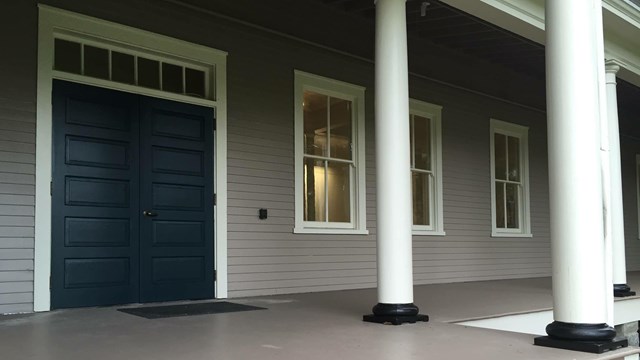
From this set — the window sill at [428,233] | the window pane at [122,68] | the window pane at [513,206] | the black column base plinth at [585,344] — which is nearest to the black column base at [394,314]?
the black column base plinth at [585,344]

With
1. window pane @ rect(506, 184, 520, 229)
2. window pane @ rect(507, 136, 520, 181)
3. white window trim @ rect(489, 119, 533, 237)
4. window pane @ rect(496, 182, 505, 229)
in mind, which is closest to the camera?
window pane @ rect(496, 182, 505, 229)

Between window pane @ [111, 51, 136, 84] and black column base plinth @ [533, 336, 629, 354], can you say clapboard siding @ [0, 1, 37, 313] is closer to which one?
window pane @ [111, 51, 136, 84]

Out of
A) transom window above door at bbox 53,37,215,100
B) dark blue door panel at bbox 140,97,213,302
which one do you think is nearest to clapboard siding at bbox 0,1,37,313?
transom window above door at bbox 53,37,215,100

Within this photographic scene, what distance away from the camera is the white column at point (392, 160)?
15.9 feet

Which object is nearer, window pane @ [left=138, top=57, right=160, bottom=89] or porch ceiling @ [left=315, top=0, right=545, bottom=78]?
window pane @ [left=138, top=57, right=160, bottom=89]

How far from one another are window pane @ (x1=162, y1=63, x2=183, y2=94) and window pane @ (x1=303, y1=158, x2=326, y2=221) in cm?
185

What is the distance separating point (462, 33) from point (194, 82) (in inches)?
154

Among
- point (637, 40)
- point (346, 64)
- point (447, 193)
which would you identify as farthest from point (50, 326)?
point (637, 40)

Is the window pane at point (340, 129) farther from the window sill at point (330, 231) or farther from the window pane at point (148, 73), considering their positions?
the window pane at point (148, 73)

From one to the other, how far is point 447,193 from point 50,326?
20.3 feet

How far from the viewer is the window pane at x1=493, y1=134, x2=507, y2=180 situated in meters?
10.2

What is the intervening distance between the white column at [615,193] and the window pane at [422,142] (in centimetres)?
262

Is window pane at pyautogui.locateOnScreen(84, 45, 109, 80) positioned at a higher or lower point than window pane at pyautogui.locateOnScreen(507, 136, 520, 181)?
higher

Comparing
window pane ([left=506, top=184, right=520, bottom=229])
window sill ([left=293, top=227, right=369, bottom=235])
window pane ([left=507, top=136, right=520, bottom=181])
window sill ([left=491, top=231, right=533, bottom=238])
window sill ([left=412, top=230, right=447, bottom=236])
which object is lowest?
window sill ([left=491, top=231, right=533, bottom=238])
